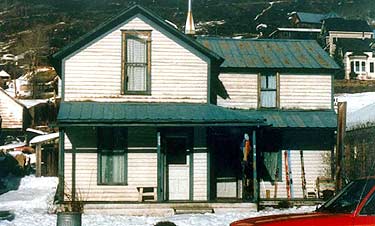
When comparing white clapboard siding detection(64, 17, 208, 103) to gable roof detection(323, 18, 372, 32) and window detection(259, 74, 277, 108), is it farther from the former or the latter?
gable roof detection(323, 18, 372, 32)

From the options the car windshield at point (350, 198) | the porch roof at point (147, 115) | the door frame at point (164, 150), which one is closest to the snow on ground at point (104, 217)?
the door frame at point (164, 150)

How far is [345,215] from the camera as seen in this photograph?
8.57 m

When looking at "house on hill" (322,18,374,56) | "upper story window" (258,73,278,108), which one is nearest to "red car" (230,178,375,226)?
"upper story window" (258,73,278,108)

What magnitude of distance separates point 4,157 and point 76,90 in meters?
17.3

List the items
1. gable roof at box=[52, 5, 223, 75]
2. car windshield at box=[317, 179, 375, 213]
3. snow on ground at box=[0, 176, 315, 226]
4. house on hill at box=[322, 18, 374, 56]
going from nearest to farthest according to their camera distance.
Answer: car windshield at box=[317, 179, 375, 213]
snow on ground at box=[0, 176, 315, 226]
gable roof at box=[52, 5, 223, 75]
house on hill at box=[322, 18, 374, 56]

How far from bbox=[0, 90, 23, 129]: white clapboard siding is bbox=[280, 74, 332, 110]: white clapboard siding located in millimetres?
35559

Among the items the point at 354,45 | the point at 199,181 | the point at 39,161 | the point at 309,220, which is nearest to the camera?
the point at 309,220

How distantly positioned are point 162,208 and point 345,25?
252ft

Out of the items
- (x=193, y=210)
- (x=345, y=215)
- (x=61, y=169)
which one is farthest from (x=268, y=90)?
(x=345, y=215)

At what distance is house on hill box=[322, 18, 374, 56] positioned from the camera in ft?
285

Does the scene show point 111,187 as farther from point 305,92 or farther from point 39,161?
point 39,161

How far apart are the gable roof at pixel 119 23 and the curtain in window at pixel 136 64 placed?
78cm

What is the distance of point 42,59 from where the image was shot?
9219cm

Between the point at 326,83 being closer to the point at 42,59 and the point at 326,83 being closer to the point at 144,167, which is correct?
the point at 144,167
